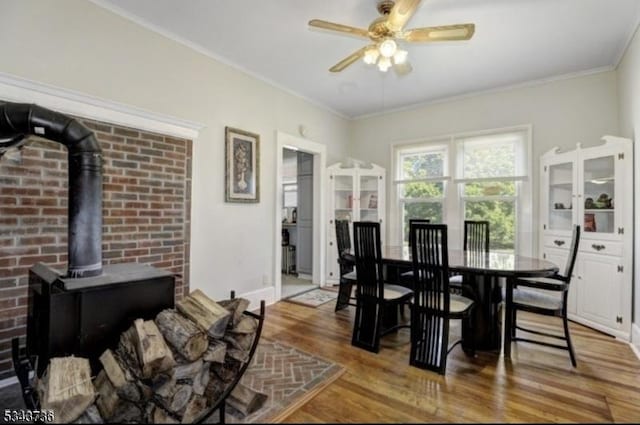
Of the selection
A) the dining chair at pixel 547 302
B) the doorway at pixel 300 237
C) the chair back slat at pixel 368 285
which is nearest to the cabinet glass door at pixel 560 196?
the dining chair at pixel 547 302

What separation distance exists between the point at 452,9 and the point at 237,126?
2.34m

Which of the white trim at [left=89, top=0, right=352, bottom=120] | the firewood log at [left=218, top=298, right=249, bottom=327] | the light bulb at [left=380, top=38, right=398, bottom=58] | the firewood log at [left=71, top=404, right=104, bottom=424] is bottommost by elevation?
the firewood log at [left=71, top=404, right=104, bottom=424]

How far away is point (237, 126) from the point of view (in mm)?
3627

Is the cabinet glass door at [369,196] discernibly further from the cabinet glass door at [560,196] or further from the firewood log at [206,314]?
the firewood log at [206,314]

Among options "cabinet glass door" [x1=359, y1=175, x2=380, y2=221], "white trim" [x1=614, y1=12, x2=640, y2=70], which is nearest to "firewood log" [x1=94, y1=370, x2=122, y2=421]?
"cabinet glass door" [x1=359, y1=175, x2=380, y2=221]

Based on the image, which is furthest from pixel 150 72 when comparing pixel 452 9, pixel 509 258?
pixel 509 258

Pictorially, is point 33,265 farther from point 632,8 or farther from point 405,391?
point 632,8

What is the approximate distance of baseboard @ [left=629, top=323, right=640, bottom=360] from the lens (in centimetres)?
267

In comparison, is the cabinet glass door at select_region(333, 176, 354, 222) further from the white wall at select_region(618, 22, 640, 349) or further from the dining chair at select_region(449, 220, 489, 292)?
the white wall at select_region(618, 22, 640, 349)

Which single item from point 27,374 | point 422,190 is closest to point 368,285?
point 27,374

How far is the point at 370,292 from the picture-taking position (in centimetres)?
279

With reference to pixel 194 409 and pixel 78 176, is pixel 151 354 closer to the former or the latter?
pixel 194 409

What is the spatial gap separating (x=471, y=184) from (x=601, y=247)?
163cm

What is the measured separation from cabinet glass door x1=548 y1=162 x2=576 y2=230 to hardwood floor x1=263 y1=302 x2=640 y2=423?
1222 mm
